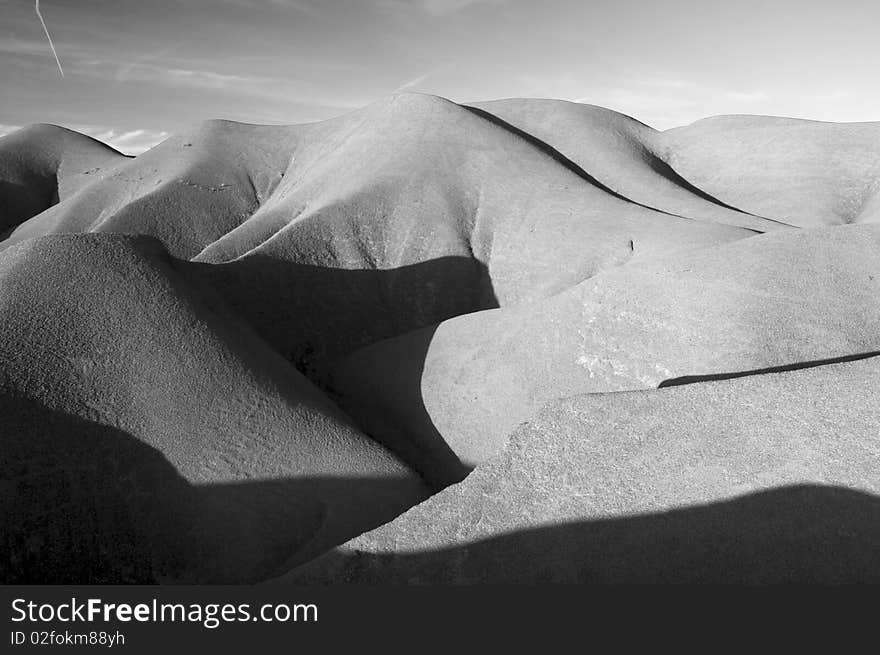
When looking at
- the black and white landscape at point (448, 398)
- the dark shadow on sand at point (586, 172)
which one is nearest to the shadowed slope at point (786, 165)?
the dark shadow on sand at point (586, 172)

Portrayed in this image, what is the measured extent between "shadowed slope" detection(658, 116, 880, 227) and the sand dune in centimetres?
660

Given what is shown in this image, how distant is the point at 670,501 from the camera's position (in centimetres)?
481

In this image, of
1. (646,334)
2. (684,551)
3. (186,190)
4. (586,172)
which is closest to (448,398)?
(646,334)

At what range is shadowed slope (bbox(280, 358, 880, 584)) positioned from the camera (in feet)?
14.3

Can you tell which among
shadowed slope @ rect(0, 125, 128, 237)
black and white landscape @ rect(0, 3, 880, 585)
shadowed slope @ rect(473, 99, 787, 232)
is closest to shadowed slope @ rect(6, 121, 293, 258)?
black and white landscape @ rect(0, 3, 880, 585)

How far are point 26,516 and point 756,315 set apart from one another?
33.1ft

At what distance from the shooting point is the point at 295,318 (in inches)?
590

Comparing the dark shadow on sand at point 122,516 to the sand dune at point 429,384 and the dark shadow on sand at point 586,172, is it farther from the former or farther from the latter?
the dark shadow on sand at point 586,172

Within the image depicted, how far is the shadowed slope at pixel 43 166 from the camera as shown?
37.0 m

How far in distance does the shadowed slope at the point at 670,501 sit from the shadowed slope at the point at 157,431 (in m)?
3.07

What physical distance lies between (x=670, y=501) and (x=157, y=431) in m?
6.37

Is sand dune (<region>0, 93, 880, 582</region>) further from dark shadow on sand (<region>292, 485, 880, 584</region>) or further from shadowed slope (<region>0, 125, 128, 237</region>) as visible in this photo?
shadowed slope (<region>0, 125, 128, 237</region>)

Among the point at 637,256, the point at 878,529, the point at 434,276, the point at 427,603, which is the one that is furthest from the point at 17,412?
the point at 637,256

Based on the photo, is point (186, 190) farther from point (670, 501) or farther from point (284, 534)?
point (670, 501)
